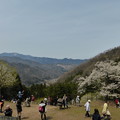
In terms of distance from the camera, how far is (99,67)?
66625 millimetres

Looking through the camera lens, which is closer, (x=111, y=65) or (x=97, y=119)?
(x=97, y=119)

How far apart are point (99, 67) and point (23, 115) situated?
32.6m

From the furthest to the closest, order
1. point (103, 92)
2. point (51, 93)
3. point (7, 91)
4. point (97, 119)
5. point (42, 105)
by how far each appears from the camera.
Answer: point (51, 93) → point (7, 91) → point (103, 92) → point (42, 105) → point (97, 119)

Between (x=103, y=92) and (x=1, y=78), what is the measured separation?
24873 millimetres

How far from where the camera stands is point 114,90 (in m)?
60.0

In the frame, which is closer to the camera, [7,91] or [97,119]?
[97,119]

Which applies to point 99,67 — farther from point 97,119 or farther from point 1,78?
point 97,119

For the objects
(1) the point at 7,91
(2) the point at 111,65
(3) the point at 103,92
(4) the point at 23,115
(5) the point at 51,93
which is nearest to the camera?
(4) the point at 23,115

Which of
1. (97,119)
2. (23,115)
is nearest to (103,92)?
(23,115)

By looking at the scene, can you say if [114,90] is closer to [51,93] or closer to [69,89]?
[69,89]

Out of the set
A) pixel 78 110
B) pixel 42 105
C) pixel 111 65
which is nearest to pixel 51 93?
pixel 111 65

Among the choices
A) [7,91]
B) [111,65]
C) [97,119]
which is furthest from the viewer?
[7,91]

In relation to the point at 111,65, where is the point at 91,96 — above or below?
below

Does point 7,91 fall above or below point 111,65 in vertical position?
below
